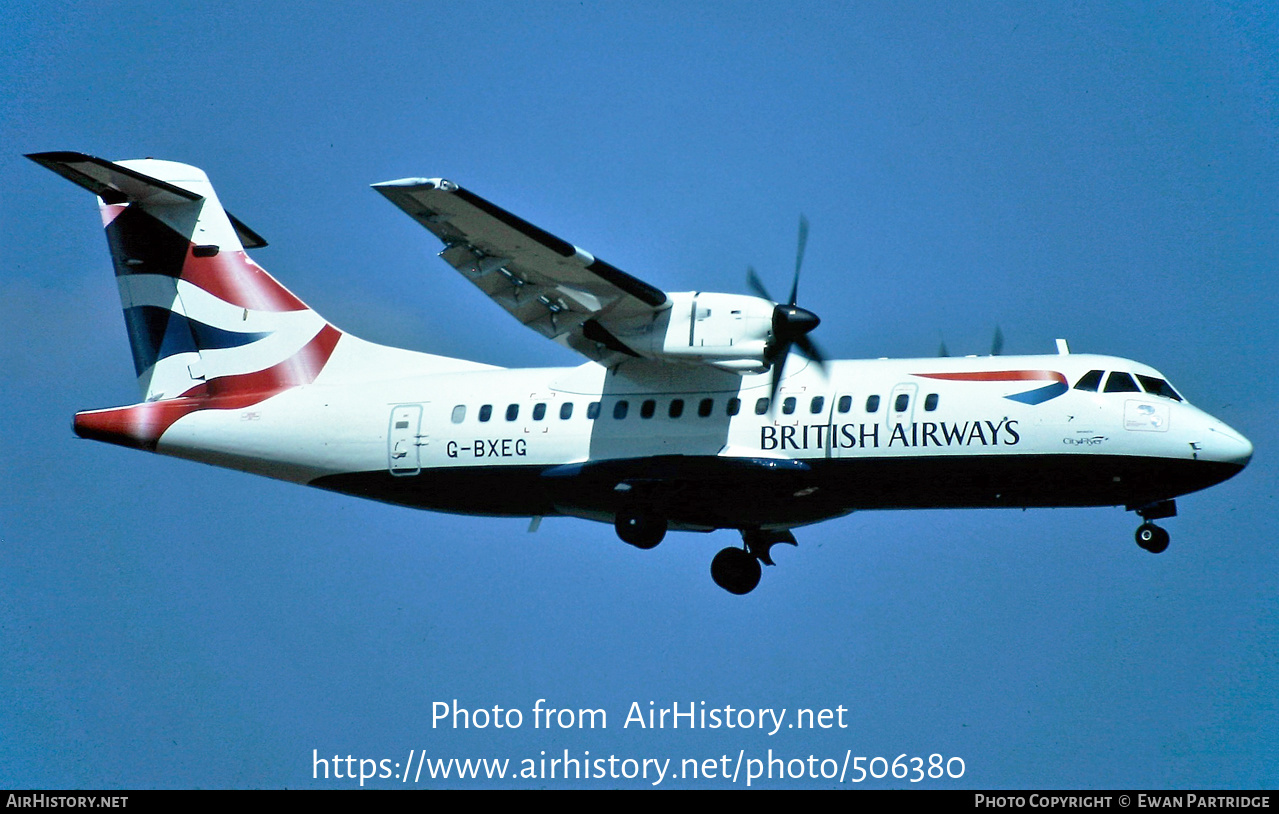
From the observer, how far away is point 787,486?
63.3 ft

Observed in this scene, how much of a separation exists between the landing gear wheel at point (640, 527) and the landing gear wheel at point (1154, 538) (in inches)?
212

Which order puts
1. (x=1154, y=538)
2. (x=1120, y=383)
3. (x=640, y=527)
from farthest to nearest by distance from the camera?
(x=640, y=527) → (x=1154, y=538) → (x=1120, y=383)

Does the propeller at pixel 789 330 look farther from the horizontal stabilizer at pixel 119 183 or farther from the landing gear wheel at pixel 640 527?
the horizontal stabilizer at pixel 119 183

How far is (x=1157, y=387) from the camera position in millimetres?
18641

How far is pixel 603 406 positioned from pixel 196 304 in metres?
5.95

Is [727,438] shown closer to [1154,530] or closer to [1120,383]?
[1120,383]

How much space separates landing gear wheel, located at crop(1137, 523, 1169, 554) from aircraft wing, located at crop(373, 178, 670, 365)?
19.0ft

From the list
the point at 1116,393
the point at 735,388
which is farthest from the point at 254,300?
the point at 1116,393

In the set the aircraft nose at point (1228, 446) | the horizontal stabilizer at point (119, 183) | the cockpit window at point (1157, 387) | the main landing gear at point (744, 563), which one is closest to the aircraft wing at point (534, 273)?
the main landing gear at point (744, 563)

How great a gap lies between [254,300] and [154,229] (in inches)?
63.6

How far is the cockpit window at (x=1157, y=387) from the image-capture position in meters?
18.6

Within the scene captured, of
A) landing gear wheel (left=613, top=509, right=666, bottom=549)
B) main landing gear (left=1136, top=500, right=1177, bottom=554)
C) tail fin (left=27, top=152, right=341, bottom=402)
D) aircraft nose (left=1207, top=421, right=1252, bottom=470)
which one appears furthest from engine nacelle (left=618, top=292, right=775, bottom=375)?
tail fin (left=27, top=152, right=341, bottom=402)

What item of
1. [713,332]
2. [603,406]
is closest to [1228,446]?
[713,332]
